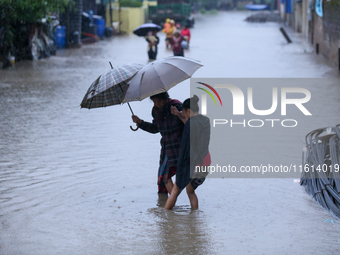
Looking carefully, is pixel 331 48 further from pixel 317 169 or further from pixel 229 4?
pixel 229 4

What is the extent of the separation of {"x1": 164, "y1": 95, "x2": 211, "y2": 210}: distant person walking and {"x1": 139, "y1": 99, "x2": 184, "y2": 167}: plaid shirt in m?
0.17

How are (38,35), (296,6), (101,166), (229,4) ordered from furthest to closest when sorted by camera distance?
(229,4)
(296,6)
(38,35)
(101,166)

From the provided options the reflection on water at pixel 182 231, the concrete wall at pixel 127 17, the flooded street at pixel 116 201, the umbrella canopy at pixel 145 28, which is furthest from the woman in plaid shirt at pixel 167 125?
the concrete wall at pixel 127 17

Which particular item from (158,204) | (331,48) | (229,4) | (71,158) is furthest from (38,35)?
(229,4)

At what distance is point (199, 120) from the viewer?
5.16 meters

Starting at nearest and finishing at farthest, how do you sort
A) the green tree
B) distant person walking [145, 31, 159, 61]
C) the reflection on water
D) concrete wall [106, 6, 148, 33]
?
the reflection on water
the green tree
distant person walking [145, 31, 159, 61]
concrete wall [106, 6, 148, 33]


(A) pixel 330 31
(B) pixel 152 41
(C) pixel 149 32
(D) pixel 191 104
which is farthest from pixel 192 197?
(A) pixel 330 31

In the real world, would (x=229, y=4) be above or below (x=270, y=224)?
above

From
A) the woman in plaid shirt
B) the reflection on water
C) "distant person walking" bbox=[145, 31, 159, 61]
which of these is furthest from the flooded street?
"distant person walking" bbox=[145, 31, 159, 61]

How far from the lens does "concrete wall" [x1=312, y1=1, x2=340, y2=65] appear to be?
1800cm

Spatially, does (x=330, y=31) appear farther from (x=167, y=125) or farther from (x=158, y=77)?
(x=158, y=77)

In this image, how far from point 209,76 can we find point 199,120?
420 inches

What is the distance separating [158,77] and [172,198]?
1.22m

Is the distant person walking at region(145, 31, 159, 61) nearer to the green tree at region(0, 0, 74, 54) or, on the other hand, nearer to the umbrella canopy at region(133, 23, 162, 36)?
the umbrella canopy at region(133, 23, 162, 36)
